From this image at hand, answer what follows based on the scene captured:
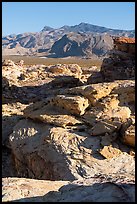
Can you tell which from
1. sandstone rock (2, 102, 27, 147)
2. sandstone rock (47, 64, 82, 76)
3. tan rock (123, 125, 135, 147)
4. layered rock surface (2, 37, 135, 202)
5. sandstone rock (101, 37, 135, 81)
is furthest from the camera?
sandstone rock (47, 64, 82, 76)

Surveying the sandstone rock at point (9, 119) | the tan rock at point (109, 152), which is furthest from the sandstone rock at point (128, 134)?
the sandstone rock at point (9, 119)

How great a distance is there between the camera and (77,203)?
16.2 feet

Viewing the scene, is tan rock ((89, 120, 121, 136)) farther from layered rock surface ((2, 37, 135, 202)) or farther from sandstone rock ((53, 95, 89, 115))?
A: sandstone rock ((53, 95, 89, 115))

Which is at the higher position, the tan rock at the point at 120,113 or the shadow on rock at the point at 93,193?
the tan rock at the point at 120,113

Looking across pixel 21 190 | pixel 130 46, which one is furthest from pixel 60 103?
pixel 130 46

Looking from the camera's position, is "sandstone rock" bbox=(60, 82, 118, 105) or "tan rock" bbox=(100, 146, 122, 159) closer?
"tan rock" bbox=(100, 146, 122, 159)

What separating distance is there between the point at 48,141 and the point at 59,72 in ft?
52.7

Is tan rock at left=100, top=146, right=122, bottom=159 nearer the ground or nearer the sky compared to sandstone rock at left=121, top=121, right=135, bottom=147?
nearer the ground

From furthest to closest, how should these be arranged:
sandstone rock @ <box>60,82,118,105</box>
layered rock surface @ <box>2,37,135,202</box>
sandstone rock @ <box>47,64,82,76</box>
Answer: sandstone rock @ <box>47,64,82,76</box>
sandstone rock @ <box>60,82,118,105</box>
layered rock surface @ <box>2,37,135,202</box>

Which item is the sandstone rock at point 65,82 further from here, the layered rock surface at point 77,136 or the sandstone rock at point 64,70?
the layered rock surface at point 77,136

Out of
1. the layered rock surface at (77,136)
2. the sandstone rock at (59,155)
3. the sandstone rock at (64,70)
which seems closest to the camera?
the sandstone rock at (59,155)

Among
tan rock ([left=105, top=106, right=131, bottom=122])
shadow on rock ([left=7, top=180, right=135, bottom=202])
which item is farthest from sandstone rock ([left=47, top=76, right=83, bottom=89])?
shadow on rock ([left=7, top=180, right=135, bottom=202])

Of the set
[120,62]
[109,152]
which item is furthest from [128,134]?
[120,62]

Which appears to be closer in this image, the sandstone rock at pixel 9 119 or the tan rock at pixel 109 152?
the tan rock at pixel 109 152
